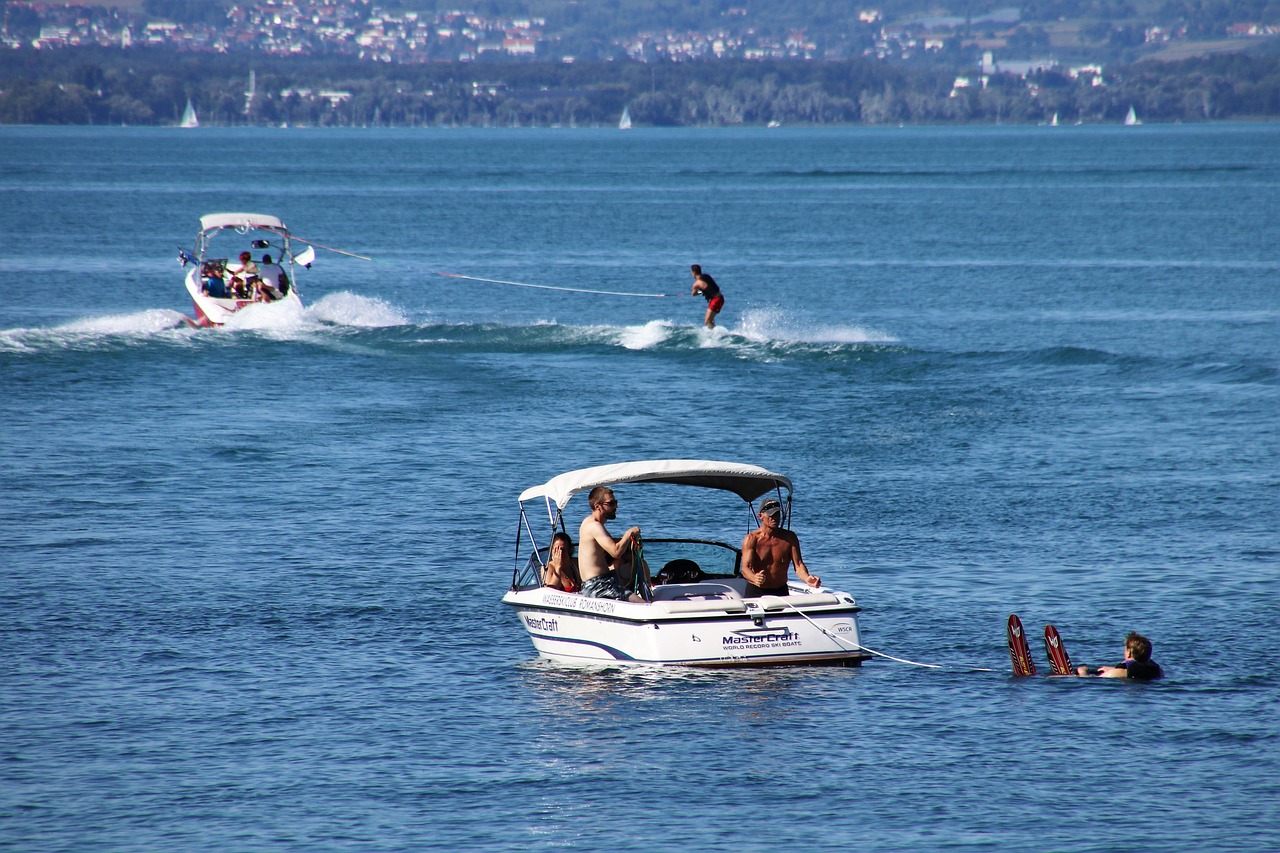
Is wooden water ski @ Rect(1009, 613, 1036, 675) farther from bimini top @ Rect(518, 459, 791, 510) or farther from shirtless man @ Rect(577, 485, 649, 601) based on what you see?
shirtless man @ Rect(577, 485, 649, 601)

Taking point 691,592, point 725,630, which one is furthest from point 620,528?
point 725,630

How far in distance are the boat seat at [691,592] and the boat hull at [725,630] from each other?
0.76ft

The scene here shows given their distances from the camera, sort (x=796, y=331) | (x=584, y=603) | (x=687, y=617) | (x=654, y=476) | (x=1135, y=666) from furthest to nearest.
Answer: (x=796, y=331) < (x=654, y=476) < (x=584, y=603) < (x=1135, y=666) < (x=687, y=617)

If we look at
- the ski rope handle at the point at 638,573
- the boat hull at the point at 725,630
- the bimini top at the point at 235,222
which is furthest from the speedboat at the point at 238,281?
the boat hull at the point at 725,630

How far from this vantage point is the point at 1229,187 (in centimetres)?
12962

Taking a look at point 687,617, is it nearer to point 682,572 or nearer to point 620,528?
point 682,572

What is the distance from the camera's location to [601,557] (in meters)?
16.9

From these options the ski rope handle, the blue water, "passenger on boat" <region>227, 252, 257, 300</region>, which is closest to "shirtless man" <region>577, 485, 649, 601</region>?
the ski rope handle

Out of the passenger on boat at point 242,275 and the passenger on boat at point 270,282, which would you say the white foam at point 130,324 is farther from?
the passenger on boat at point 270,282

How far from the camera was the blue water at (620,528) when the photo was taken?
13.8 meters

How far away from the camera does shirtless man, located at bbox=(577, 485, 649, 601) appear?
54.5 ft

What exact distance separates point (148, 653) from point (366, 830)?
5857 mm

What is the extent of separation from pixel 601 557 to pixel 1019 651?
4.72 m

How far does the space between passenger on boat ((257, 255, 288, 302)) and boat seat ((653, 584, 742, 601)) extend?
97.8 ft
